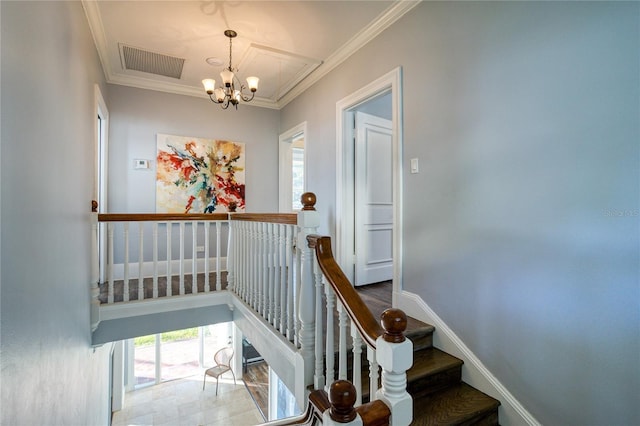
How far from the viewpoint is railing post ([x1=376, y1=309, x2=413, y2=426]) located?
36.3 inches

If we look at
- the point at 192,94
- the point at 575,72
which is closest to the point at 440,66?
the point at 575,72

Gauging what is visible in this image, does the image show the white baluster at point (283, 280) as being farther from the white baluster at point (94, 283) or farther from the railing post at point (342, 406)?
the white baluster at point (94, 283)

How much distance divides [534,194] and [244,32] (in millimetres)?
2781

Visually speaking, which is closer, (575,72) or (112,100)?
(575,72)

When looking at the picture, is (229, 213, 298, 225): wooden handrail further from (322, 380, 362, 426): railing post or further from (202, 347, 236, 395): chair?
(202, 347, 236, 395): chair

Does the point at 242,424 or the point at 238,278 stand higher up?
the point at 238,278

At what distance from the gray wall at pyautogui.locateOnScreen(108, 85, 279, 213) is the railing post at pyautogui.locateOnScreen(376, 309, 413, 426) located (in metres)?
3.93

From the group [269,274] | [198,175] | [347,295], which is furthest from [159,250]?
[347,295]

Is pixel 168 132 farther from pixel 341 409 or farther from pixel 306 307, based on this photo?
pixel 341 409

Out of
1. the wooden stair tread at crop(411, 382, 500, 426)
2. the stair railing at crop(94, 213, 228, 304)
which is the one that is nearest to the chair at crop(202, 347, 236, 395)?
the stair railing at crop(94, 213, 228, 304)

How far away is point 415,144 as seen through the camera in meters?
2.43

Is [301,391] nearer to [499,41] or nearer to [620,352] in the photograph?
[620,352]

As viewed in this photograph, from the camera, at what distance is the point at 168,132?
412cm

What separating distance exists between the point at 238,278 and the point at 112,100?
2.87m
